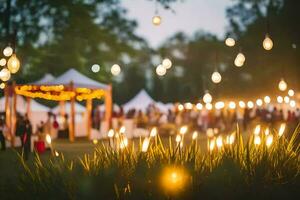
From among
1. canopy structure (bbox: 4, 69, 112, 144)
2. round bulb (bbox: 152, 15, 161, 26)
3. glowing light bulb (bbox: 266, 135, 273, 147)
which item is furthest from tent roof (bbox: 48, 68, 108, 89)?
glowing light bulb (bbox: 266, 135, 273, 147)

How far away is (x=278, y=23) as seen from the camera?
3428 cm

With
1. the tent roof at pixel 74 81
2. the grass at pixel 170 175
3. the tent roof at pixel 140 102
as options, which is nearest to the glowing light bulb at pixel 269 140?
the grass at pixel 170 175

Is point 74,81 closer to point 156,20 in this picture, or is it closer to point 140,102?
point 156,20

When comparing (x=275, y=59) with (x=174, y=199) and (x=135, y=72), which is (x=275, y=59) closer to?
(x=135, y=72)

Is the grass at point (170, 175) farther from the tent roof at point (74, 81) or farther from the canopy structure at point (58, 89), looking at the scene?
the tent roof at point (74, 81)

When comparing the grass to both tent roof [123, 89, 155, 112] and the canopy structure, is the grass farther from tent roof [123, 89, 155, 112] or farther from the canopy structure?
tent roof [123, 89, 155, 112]

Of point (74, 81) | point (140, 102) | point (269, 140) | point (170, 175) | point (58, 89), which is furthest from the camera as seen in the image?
point (140, 102)

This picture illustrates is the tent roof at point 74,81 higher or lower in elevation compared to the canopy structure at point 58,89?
higher

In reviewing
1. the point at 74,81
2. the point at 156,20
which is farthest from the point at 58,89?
the point at 156,20

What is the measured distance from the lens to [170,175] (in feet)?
25.5

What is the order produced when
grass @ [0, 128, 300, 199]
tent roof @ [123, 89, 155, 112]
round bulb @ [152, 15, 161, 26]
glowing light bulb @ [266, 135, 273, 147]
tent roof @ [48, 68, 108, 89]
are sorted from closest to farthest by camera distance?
grass @ [0, 128, 300, 199] → glowing light bulb @ [266, 135, 273, 147] → round bulb @ [152, 15, 161, 26] → tent roof @ [48, 68, 108, 89] → tent roof @ [123, 89, 155, 112]

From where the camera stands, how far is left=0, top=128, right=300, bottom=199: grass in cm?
767

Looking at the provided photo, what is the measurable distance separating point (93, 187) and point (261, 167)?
8.52 ft

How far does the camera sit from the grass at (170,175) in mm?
7672
